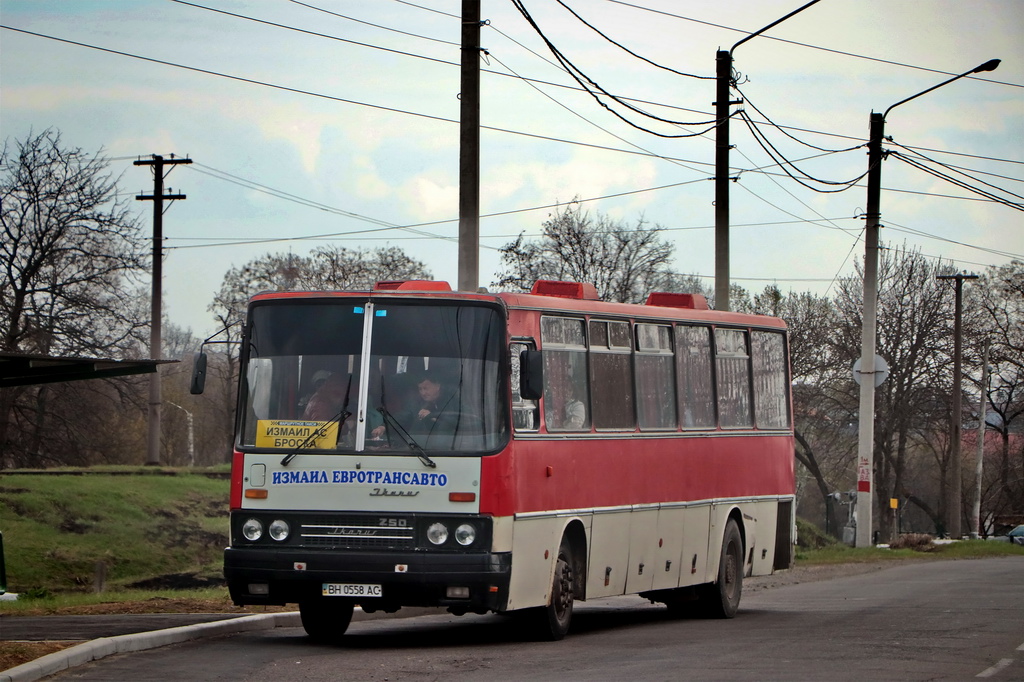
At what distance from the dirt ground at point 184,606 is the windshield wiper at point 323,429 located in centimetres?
225

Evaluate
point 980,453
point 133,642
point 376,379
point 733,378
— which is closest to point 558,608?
point 376,379

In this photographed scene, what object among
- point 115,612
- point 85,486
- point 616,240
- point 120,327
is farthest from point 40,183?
point 115,612

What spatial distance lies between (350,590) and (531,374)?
2325 millimetres

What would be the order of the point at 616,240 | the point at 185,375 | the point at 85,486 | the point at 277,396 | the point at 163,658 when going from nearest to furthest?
the point at 163,658 < the point at 277,396 < the point at 85,486 < the point at 616,240 < the point at 185,375

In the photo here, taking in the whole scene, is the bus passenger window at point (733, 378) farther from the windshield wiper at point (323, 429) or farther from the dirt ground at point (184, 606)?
the windshield wiper at point (323, 429)

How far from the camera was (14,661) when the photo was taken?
10.4 meters

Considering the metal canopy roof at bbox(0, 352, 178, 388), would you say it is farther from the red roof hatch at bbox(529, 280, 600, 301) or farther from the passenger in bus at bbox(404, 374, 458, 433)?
the passenger in bus at bbox(404, 374, 458, 433)

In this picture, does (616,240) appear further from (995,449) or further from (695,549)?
(695,549)

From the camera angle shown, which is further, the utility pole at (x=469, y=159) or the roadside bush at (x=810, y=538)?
the roadside bush at (x=810, y=538)

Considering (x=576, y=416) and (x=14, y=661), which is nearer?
(x=14, y=661)

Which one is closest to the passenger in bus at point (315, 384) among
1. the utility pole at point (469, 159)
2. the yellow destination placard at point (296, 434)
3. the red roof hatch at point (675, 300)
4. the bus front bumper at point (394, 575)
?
the yellow destination placard at point (296, 434)

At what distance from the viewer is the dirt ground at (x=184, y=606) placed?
35.9 feet

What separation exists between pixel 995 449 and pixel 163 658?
7221 centimetres

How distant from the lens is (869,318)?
31047 millimetres
